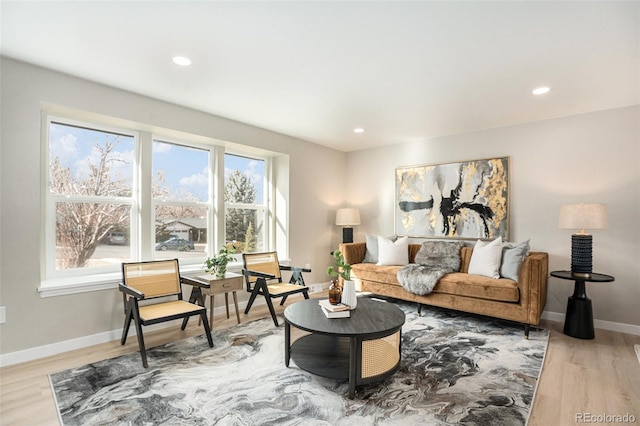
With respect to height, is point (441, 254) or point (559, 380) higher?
point (441, 254)

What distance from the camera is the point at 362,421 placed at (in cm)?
A: 198

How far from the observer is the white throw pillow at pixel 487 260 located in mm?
3906

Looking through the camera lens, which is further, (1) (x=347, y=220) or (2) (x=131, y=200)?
(1) (x=347, y=220)

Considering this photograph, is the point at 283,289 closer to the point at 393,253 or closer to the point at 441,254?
the point at 393,253

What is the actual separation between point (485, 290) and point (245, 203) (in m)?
3.42

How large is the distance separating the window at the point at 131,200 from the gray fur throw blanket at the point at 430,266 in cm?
237

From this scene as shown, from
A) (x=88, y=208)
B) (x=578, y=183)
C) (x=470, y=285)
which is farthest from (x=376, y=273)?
(x=88, y=208)

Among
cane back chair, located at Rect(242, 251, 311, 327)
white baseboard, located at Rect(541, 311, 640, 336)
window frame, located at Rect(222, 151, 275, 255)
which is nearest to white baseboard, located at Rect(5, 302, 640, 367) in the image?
white baseboard, located at Rect(541, 311, 640, 336)

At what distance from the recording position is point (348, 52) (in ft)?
8.36

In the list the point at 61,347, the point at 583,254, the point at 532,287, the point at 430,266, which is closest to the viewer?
the point at 61,347

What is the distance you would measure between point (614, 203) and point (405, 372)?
3.22 metres

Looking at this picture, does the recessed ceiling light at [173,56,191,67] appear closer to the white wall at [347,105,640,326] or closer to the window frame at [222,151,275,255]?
the window frame at [222,151,275,255]

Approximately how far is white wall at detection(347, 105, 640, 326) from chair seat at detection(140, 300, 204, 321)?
13.4 ft

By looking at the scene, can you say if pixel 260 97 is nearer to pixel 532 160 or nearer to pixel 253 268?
pixel 253 268
